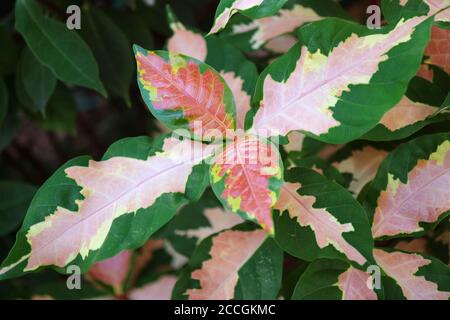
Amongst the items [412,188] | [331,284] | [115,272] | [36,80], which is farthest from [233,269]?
[36,80]

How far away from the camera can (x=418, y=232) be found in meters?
0.59

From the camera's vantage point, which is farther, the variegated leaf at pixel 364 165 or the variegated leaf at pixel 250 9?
the variegated leaf at pixel 364 165

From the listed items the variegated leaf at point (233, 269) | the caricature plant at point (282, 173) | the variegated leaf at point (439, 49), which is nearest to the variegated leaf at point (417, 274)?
the caricature plant at point (282, 173)


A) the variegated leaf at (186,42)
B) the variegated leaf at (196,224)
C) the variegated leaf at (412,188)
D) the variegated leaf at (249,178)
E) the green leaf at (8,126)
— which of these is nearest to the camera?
the variegated leaf at (249,178)

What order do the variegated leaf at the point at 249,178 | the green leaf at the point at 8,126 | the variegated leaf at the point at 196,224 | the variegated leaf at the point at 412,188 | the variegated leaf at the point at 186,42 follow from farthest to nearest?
the green leaf at the point at 8,126 < the variegated leaf at the point at 196,224 < the variegated leaf at the point at 186,42 < the variegated leaf at the point at 412,188 < the variegated leaf at the point at 249,178

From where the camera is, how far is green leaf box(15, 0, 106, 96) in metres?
0.79

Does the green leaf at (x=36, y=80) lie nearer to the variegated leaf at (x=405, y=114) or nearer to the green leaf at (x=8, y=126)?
the green leaf at (x=8, y=126)

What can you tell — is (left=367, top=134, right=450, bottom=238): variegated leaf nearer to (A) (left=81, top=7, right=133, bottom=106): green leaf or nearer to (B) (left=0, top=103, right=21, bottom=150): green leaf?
(A) (left=81, top=7, right=133, bottom=106): green leaf

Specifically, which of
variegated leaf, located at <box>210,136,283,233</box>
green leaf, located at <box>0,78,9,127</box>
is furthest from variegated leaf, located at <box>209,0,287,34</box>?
green leaf, located at <box>0,78,9,127</box>

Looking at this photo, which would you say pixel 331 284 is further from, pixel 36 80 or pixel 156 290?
pixel 36 80


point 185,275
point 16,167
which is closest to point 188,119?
point 185,275

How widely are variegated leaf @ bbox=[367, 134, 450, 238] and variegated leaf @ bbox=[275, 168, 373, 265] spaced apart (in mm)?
83

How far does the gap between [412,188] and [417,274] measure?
10cm

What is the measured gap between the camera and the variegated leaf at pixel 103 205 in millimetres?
536
